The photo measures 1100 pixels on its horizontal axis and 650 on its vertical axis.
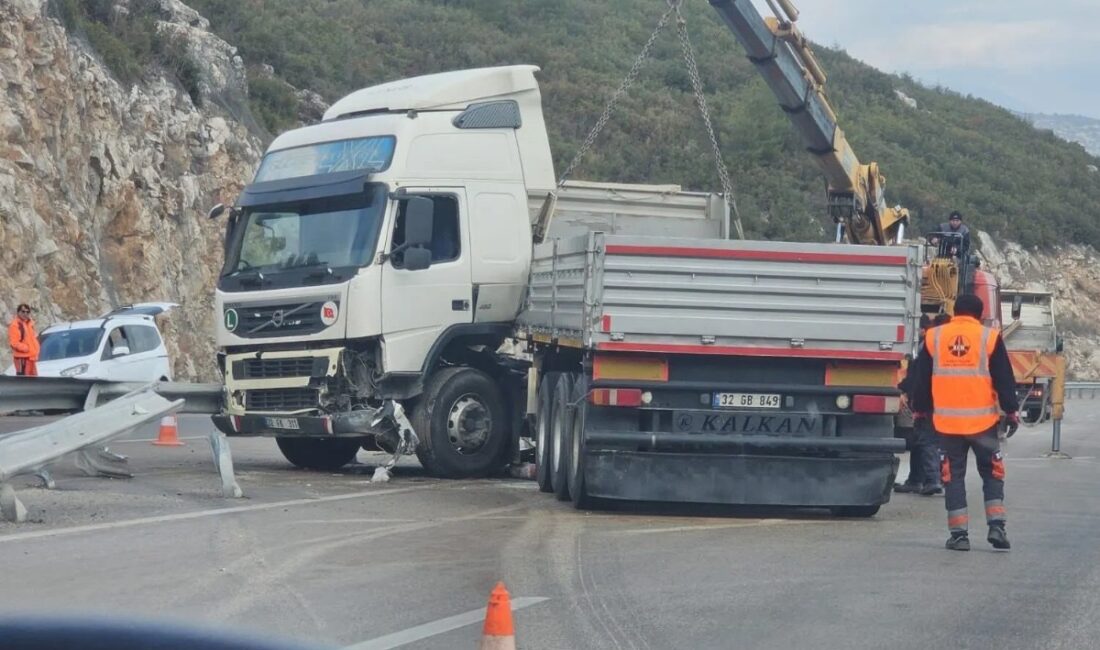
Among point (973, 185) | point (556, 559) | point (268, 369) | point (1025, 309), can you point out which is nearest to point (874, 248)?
point (556, 559)

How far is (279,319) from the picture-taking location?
48.1 ft

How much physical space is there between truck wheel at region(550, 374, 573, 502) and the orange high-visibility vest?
3.18 meters

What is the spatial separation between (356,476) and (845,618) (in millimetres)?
8672

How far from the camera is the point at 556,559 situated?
30.7ft

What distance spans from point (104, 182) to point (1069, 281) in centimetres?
4328

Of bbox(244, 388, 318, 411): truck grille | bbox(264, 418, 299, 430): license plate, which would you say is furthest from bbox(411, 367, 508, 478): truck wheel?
bbox(264, 418, 299, 430): license plate

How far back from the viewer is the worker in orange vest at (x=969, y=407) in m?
10.4

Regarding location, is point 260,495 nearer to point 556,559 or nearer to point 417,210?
point 417,210

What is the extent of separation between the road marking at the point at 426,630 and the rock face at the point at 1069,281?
171 feet

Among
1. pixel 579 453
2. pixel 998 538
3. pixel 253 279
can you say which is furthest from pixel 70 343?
pixel 998 538

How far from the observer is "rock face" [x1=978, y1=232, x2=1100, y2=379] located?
57.5 m

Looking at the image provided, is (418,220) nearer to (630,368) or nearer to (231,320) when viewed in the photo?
(231,320)

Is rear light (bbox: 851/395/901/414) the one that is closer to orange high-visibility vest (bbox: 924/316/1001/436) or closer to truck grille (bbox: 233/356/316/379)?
orange high-visibility vest (bbox: 924/316/1001/436)

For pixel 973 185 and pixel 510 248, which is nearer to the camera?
pixel 510 248
